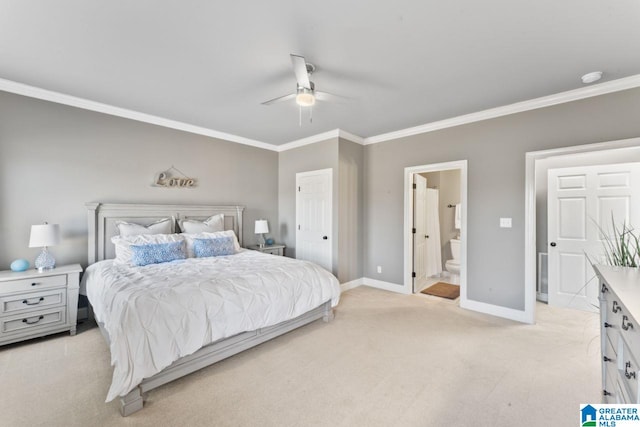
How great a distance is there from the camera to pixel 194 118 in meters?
3.86

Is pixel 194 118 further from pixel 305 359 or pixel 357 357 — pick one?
pixel 357 357

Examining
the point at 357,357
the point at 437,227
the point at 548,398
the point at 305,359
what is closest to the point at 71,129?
Answer: the point at 305,359

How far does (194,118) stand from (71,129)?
1373 mm

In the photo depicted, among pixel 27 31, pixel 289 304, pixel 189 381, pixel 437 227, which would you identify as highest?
pixel 27 31

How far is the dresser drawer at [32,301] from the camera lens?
2.52m

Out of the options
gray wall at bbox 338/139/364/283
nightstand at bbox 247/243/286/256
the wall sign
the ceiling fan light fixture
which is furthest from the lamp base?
gray wall at bbox 338/139/364/283

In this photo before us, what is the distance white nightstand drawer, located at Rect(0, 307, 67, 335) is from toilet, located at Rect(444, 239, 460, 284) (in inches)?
222


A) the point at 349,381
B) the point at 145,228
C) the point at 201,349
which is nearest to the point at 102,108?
the point at 145,228

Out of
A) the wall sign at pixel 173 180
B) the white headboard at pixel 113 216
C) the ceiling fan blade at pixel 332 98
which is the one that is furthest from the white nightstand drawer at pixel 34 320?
the ceiling fan blade at pixel 332 98

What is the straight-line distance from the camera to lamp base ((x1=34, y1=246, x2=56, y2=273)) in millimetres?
2793

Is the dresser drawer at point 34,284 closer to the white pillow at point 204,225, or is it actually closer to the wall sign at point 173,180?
the white pillow at point 204,225

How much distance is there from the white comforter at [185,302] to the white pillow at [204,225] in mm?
814

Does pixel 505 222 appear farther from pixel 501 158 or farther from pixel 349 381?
pixel 349 381

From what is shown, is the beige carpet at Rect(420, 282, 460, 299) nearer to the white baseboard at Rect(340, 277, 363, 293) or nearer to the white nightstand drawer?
the white baseboard at Rect(340, 277, 363, 293)
